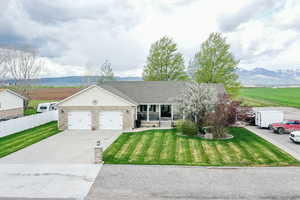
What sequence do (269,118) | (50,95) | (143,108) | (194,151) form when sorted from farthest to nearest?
(50,95) < (143,108) < (269,118) < (194,151)

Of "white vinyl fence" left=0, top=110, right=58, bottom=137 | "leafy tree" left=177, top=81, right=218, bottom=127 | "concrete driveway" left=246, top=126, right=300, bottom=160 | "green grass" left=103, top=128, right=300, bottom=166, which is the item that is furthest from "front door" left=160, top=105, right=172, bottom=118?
"white vinyl fence" left=0, top=110, right=58, bottom=137

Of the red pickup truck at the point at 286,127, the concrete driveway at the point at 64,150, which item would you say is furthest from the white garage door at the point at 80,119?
the red pickup truck at the point at 286,127

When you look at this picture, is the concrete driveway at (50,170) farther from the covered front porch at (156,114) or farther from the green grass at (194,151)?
the covered front porch at (156,114)

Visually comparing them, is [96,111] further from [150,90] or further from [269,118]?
[269,118]

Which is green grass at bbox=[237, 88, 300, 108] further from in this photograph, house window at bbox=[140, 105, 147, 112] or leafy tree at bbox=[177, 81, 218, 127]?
house window at bbox=[140, 105, 147, 112]

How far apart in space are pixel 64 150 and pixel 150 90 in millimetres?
15272

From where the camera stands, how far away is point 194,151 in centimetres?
1644

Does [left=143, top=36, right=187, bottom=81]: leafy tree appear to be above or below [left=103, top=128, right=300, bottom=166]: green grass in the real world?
above

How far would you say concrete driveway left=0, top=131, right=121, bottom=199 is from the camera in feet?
33.8

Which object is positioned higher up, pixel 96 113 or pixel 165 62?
pixel 165 62

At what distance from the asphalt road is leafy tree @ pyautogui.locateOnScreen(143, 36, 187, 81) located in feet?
96.6

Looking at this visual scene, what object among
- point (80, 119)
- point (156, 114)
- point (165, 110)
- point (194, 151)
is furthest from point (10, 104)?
point (194, 151)

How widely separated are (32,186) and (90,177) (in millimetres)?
2716

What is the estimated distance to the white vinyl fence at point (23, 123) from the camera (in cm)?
2167
